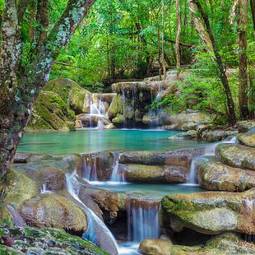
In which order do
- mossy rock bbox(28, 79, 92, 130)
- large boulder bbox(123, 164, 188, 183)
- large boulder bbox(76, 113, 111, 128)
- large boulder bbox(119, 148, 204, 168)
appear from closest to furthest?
large boulder bbox(123, 164, 188, 183) → large boulder bbox(119, 148, 204, 168) → mossy rock bbox(28, 79, 92, 130) → large boulder bbox(76, 113, 111, 128)

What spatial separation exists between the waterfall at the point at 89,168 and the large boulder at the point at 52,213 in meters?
3.02

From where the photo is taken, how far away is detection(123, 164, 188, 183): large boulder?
9.57 metres

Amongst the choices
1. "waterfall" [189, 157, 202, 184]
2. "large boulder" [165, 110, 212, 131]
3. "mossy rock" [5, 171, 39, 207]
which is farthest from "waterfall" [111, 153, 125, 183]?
"large boulder" [165, 110, 212, 131]

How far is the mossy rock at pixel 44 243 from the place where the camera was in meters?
3.03

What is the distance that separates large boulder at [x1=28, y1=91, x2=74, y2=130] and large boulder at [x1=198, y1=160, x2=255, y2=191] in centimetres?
1067

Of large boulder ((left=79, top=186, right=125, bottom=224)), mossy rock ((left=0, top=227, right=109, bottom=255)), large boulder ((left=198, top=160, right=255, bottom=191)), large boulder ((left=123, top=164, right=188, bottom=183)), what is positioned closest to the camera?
mossy rock ((left=0, top=227, right=109, bottom=255))

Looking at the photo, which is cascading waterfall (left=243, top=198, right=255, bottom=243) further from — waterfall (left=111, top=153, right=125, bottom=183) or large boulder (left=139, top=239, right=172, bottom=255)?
waterfall (left=111, top=153, right=125, bottom=183)

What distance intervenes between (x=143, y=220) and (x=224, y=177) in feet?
6.02

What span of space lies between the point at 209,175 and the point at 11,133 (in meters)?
6.21

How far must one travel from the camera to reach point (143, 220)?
25.2 feet

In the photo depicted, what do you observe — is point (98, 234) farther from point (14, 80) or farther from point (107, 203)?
point (14, 80)

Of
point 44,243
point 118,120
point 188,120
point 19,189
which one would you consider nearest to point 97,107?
point 118,120

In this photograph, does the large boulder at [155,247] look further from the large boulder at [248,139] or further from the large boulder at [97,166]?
the large boulder at [248,139]

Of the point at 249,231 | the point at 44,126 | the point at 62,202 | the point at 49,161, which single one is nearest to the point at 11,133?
the point at 62,202
